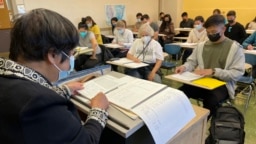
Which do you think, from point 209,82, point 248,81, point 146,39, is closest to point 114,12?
point 146,39

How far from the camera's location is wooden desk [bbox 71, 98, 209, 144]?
84 centimetres

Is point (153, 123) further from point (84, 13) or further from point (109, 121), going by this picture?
point (84, 13)

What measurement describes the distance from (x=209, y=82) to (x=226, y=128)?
1.29 ft

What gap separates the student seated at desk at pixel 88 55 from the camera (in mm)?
3721

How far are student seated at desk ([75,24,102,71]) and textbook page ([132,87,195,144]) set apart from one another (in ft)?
9.02

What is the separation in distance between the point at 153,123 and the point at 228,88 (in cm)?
145

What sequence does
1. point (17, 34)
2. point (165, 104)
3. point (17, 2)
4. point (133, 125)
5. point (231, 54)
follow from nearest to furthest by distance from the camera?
point (17, 34) → point (133, 125) → point (165, 104) → point (231, 54) → point (17, 2)

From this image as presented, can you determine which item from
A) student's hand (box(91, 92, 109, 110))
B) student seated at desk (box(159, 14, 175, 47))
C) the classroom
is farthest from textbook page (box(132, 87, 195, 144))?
student seated at desk (box(159, 14, 175, 47))

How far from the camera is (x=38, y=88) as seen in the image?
2.16 ft

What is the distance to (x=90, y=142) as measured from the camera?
0.75 meters

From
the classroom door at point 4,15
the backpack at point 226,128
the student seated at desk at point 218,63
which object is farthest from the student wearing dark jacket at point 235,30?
the classroom door at point 4,15

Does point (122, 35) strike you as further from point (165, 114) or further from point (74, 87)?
point (165, 114)

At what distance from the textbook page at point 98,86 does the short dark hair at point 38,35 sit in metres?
0.38

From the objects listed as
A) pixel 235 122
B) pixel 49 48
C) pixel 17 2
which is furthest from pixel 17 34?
pixel 17 2
